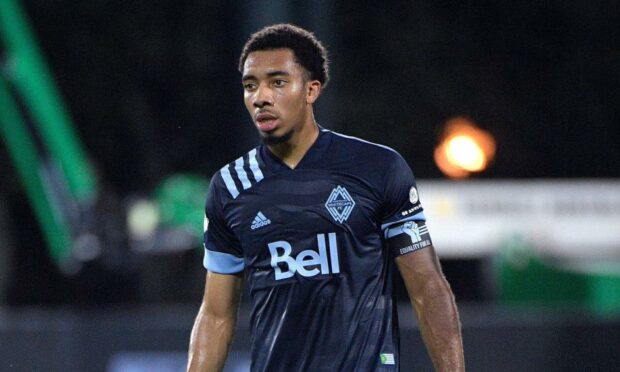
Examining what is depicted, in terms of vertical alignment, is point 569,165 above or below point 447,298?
above

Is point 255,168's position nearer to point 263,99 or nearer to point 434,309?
point 263,99

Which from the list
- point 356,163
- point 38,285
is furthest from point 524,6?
point 356,163

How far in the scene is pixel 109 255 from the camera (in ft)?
44.5

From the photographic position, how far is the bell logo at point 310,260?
5.33 m

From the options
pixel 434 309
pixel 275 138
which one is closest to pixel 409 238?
pixel 434 309

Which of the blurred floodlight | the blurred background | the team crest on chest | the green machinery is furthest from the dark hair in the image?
the blurred floodlight

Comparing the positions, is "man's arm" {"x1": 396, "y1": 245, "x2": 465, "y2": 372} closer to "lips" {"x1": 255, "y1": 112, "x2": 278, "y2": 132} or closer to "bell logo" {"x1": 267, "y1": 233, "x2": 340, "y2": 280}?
"bell logo" {"x1": 267, "y1": 233, "x2": 340, "y2": 280}

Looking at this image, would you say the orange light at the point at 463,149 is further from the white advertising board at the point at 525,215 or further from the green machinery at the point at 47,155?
the green machinery at the point at 47,155

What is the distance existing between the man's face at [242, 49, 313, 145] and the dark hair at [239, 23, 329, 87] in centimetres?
3

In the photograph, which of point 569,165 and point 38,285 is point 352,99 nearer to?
point 569,165

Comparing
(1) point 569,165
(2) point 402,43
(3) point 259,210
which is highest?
(2) point 402,43

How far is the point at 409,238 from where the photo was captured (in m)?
5.38

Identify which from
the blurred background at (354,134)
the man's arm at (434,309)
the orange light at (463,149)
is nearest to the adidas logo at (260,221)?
the man's arm at (434,309)

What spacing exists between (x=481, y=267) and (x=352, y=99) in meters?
3.43
